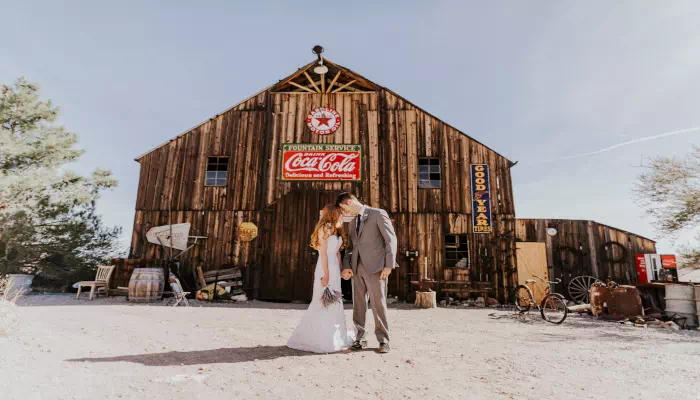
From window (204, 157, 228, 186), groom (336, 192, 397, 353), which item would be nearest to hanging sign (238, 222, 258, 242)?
window (204, 157, 228, 186)

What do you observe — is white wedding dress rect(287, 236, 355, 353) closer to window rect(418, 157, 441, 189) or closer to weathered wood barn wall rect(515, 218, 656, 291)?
window rect(418, 157, 441, 189)

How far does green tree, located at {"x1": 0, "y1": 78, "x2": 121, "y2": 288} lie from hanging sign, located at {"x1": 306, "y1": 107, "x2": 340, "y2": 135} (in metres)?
10.6

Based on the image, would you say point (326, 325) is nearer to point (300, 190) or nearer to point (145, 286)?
point (145, 286)

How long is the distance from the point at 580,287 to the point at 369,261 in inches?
444

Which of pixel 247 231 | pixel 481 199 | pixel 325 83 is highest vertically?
pixel 325 83

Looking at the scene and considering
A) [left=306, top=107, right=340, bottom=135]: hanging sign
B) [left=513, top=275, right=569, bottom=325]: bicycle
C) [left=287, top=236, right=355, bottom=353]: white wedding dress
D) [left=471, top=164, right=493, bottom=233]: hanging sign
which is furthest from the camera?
[left=306, top=107, right=340, bottom=135]: hanging sign

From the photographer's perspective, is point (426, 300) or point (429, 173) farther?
point (429, 173)

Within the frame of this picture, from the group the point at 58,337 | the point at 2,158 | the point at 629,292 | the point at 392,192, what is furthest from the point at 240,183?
the point at 629,292

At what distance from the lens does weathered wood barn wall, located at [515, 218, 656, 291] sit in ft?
39.7

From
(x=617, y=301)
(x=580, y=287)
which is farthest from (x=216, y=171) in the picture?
Answer: (x=580, y=287)

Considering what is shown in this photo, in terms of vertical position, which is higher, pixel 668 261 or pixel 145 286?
pixel 668 261

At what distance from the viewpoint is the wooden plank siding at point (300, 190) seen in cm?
1169

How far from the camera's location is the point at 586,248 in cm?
1226

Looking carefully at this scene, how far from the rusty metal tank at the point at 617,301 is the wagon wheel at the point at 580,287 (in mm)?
3145
